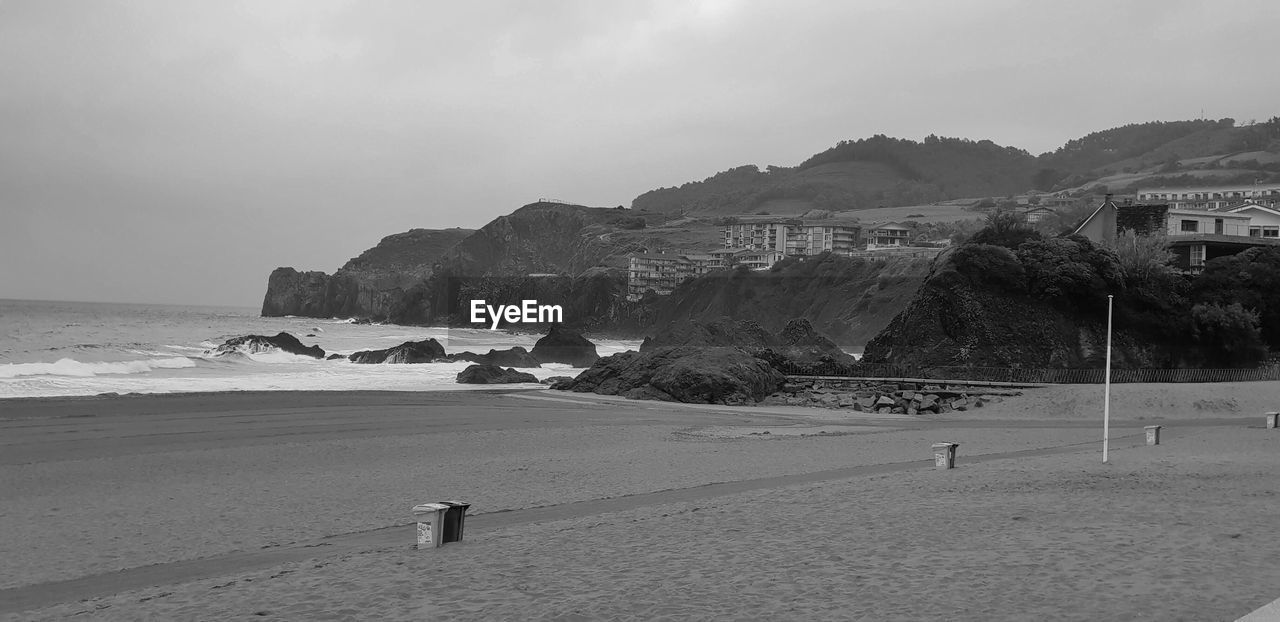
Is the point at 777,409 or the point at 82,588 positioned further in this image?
A: the point at 777,409

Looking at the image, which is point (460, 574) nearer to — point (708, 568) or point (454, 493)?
point (708, 568)

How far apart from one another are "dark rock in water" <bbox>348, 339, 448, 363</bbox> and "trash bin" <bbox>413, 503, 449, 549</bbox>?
1928 inches

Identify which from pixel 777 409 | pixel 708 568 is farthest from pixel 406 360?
pixel 708 568

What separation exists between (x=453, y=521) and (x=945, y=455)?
32.0 ft

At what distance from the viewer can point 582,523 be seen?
11.6 m

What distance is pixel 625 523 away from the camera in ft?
37.7

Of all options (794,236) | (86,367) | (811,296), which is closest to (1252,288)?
(86,367)

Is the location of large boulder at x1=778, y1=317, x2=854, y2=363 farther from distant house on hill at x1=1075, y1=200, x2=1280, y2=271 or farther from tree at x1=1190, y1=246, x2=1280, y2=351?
tree at x1=1190, y1=246, x2=1280, y2=351

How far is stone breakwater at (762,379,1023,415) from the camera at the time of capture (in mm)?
34656

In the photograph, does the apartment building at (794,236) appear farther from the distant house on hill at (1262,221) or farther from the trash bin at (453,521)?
the trash bin at (453,521)

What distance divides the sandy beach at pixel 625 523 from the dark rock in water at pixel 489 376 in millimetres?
19596

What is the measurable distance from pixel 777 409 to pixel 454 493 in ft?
72.3

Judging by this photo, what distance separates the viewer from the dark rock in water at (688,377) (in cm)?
3769

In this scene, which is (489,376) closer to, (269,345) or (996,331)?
(996,331)
